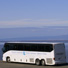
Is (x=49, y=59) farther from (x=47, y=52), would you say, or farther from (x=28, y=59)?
(x=28, y=59)

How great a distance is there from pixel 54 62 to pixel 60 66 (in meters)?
1.02

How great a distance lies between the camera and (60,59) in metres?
32.8

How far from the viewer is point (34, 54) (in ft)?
113

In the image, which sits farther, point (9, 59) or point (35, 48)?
point (9, 59)

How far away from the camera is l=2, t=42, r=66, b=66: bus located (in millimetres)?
32322

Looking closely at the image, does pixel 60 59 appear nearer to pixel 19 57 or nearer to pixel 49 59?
pixel 49 59

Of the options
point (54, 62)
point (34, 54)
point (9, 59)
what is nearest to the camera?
point (54, 62)

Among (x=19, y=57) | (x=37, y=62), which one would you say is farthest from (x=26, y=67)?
(x=19, y=57)

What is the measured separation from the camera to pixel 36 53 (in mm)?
34094

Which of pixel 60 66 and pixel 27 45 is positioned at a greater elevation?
pixel 27 45

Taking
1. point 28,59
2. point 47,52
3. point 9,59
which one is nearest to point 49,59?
point 47,52

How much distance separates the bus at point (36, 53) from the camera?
32322 mm

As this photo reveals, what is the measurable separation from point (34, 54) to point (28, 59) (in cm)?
137

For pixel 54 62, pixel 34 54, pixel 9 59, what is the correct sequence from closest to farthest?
pixel 54 62
pixel 34 54
pixel 9 59
